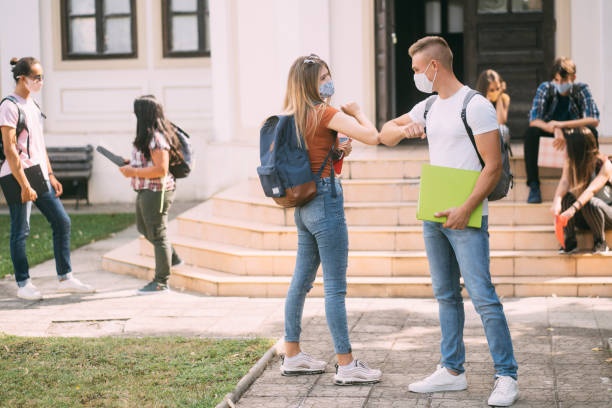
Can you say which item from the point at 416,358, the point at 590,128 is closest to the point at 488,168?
the point at 416,358

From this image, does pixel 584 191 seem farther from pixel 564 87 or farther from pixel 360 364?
pixel 360 364

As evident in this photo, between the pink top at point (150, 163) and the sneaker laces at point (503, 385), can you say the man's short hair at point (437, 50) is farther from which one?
the pink top at point (150, 163)

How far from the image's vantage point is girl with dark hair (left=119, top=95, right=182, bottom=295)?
30.5ft

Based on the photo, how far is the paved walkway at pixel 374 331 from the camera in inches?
243

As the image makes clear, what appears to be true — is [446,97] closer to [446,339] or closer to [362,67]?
[446,339]

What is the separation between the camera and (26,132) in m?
9.27

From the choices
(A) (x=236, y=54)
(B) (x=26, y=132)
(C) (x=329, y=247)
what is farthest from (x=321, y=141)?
(A) (x=236, y=54)

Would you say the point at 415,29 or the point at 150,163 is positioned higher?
the point at 415,29

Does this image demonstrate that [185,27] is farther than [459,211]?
Yes

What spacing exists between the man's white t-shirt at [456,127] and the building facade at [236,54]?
6.81 metres

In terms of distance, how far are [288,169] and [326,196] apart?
11.4 inches

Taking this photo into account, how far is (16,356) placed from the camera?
24.2 feet

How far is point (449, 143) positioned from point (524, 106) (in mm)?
7779

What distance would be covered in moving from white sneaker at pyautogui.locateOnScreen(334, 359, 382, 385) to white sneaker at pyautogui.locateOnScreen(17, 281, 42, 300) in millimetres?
4104
